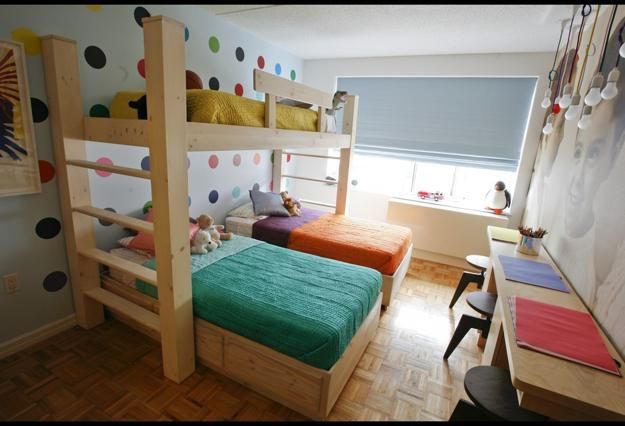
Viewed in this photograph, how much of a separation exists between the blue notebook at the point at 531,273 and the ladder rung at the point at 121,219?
188cm

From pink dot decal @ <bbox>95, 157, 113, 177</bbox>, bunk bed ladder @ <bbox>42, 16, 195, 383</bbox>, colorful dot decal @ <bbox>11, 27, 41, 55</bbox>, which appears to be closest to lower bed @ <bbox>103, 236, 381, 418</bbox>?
bunk bed ladder @ <bbox>42, 16, 195, 383</bbox>

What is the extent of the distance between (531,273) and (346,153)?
223 centimetres

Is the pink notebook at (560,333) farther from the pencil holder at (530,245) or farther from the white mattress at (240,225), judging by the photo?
the white mattress at (240,225)

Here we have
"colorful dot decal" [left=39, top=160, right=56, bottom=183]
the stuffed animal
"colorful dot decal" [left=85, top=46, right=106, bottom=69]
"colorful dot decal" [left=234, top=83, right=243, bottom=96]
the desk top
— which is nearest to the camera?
the desk top

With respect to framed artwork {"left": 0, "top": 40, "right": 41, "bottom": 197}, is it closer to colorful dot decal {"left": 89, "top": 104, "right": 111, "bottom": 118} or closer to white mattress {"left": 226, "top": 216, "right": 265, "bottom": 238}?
colorful dot decal {"left": 89, "top": 104, "right": 111, "bottom": 118}

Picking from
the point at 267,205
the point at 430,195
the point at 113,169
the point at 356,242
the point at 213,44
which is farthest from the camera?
the point at 430,195

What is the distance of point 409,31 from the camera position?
2.78m

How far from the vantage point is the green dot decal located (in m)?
2.77

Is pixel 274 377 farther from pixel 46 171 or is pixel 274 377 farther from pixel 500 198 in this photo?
pixel 500 198

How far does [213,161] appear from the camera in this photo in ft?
10.1

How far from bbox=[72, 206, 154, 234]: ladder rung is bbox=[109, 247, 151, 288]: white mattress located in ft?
1.42

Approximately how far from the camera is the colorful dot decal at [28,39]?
64.7 inches

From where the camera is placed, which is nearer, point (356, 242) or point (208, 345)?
point (208, 345)

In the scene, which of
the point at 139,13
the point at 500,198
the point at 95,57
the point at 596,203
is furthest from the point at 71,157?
the point at 500,198
